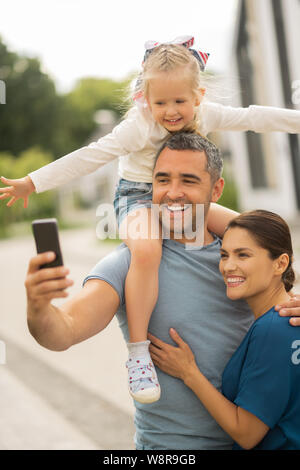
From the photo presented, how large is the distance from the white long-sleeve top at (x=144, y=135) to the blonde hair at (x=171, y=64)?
0.31ft

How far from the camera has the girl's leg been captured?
72.1 inches

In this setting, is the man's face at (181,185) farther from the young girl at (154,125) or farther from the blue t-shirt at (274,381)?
the blue t-shirt at (274,381)

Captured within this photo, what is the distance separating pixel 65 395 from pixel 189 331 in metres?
3.61

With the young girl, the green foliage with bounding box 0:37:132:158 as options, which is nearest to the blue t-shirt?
the young girl

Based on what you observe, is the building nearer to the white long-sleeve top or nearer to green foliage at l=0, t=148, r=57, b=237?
the white long-sleeve top

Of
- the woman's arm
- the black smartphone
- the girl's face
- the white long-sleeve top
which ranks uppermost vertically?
the girl's face

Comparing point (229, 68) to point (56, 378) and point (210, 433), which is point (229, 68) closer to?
point (56, 378)

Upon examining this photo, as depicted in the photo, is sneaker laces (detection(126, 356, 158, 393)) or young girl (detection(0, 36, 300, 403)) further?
young girl (detection(0, 36, 300, 403))

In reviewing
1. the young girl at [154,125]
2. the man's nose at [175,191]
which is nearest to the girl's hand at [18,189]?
the young girl at [154,125]

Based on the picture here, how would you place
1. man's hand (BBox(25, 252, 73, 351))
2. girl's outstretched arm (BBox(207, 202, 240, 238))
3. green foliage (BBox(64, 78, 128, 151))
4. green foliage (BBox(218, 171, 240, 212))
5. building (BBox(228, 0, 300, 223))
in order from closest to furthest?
man's hand (BBox(25, 252, 73, 351)) → girl's outstretched arm (BBox(207, 202, 240, 238)) → building (BBox(228, 0, 300, 223)) → green foliage (BBox(218, 171, 240, 212)) → green foliage (BBox(64, 78, 128, 151))

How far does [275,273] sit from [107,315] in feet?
1.70

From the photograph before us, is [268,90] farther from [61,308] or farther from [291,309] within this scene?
[61,308]

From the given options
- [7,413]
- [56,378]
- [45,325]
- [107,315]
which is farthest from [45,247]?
[56,378]

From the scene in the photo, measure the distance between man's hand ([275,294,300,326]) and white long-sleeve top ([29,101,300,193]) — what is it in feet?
2.49
